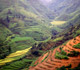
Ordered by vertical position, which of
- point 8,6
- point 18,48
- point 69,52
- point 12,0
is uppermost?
point 12,0

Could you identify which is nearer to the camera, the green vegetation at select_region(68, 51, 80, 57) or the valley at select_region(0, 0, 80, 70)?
the green vegetation at select_region(68, 51, 80, 57)

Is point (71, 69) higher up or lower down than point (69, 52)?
lower down

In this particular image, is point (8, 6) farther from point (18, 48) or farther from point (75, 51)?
point (75, 51)

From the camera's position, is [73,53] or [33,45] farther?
[33,45]

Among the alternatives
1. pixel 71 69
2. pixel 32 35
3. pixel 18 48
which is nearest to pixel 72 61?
pixel 71 69

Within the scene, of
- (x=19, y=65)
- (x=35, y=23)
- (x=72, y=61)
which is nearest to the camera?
(x=72, y=61)

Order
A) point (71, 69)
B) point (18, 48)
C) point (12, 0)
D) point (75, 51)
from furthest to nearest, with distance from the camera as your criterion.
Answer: point (12, 0), point (18, 48), point (75, 51), point (71, 69)

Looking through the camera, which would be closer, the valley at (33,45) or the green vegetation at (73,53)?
the green vegetation at (73,53)

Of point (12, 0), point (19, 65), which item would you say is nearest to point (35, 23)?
point (12, 0)

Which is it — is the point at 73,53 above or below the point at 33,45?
below

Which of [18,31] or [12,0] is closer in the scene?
[18,31]
